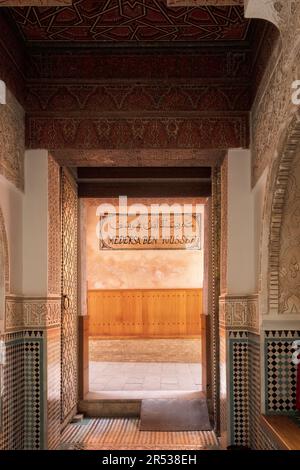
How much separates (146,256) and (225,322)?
6.75 meters

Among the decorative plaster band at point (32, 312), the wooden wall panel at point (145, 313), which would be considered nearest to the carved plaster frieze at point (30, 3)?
the decorative plaster band at point (32, 312)

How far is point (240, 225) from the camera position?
4.94 metres

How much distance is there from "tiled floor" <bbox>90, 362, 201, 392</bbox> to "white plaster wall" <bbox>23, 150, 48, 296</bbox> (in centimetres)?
304

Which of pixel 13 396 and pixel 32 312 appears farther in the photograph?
pixel 32 312

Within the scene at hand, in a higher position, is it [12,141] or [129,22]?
[129,22]

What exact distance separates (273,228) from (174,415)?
298 centimetres

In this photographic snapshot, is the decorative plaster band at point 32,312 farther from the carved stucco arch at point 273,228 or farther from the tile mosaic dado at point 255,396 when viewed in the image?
the carved stucco arch at point 273,228

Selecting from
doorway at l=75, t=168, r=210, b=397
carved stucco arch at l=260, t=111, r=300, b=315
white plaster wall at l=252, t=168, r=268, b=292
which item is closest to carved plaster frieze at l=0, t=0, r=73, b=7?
carved stucco arch at l=260, t=111, r=300, b=315

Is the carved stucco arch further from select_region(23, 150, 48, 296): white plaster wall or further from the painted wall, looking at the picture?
the painted wall

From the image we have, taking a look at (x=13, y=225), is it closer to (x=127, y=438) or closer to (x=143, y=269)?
(x=127, y=438)

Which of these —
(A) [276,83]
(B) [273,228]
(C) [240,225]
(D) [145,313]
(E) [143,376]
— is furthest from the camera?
(D) [145,313]

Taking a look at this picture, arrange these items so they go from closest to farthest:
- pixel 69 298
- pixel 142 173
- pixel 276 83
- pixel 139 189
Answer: pixel 276 83 < pixel 69 298 < pixel 142 173 < pixel 139 189

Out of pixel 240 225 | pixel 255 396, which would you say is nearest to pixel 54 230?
pixel 240 225
